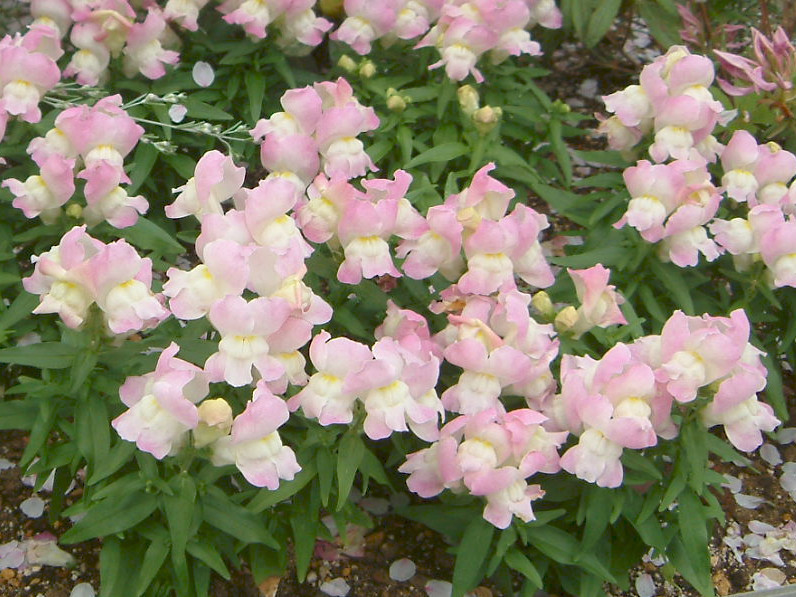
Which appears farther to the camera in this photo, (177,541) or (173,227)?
(173,227)

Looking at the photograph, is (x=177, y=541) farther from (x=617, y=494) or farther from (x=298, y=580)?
(x=617, y=494)

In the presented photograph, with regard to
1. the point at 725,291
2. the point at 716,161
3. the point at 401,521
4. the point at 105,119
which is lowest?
the point at 401,521

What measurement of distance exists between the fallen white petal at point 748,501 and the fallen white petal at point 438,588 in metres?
0.74

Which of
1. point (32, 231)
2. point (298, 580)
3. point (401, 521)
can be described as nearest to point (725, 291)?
point (401, 521)

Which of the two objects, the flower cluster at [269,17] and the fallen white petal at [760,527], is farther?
the flower cluster at [269,17]

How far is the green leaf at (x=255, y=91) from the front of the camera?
9.04ft

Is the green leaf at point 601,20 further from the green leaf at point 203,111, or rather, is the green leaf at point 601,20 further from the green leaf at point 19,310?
the green leaf at point 19,310

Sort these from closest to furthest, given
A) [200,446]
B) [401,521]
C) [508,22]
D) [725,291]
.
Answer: [200,446] < [401,521] < [725,291] < [508,22]

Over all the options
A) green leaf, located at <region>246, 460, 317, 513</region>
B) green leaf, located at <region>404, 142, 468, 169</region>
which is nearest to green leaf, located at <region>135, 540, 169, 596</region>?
green leaf, located at <region>246, 460, 317, 513</region>

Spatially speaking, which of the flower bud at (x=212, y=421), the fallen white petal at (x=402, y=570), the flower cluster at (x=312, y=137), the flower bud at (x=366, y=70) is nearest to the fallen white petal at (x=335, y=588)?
the fallen white petal at (x=402, y=570)

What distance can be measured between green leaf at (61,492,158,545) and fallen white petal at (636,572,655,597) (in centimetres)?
100

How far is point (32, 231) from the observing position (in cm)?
221

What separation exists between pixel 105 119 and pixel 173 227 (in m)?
0.68

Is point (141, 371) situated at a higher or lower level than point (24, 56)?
lower
